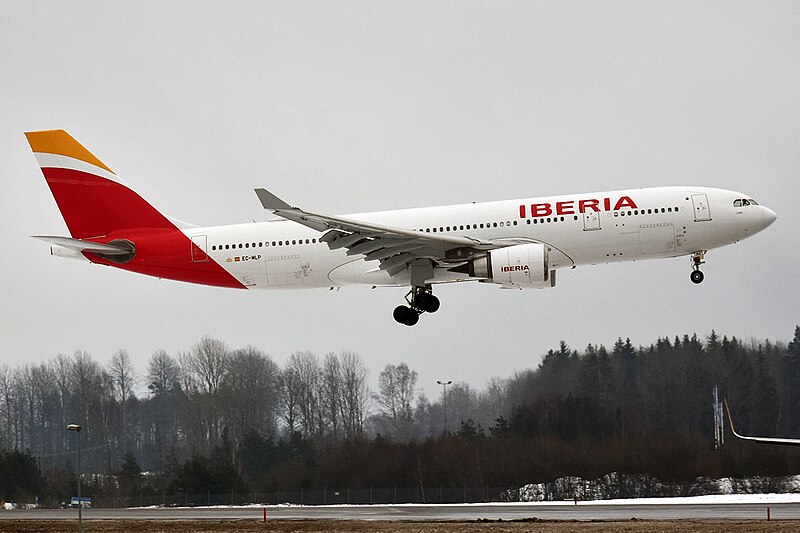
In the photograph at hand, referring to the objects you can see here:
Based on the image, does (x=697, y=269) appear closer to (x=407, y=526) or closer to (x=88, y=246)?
(x=407, y=526)

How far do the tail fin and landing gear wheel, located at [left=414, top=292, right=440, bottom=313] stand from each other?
11.2 metres

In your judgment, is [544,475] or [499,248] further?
[544,475]

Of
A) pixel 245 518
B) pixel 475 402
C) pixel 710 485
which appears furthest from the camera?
pixel 475 402

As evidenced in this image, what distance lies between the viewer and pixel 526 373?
3386 inches

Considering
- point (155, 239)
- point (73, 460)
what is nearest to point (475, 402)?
point (73, 460)

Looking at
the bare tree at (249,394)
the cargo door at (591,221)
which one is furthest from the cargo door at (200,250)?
the bare tree at (249,394)

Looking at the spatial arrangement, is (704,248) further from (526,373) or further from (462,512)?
(526,373)

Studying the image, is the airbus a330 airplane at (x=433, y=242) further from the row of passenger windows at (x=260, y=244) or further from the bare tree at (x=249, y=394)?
the bare tree at (x=249, y=394)

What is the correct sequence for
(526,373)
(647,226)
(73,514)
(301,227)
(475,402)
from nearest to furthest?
(647,226) < (301,227) < (73,514) < (526,373) < (475,402)

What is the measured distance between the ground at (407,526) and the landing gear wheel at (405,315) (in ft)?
27.4

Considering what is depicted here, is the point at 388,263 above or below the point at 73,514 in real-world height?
above

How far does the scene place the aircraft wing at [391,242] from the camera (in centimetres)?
4072

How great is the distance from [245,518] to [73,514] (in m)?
14.0

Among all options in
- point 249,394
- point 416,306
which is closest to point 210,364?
point 249,394
